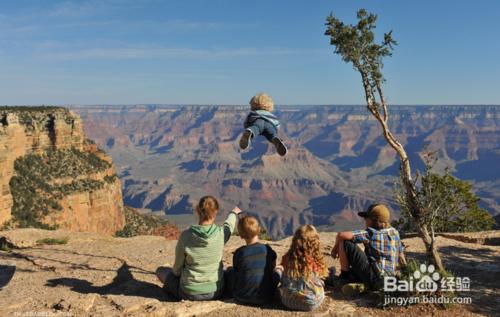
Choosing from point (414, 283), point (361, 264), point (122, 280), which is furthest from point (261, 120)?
point (122, 280)

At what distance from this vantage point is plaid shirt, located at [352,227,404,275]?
Result: 32.1ft

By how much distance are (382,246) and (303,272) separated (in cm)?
211

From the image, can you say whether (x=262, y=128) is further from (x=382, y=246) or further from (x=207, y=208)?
(x=382, y=246)

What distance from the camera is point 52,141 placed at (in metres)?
71.2

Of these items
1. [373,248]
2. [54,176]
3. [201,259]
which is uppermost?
[54,176]

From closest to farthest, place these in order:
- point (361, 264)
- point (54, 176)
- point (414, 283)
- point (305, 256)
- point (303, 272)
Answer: point (305, 256) < point (303, 272) < point (414, 283) < point (361, 264) < point (54, 176)

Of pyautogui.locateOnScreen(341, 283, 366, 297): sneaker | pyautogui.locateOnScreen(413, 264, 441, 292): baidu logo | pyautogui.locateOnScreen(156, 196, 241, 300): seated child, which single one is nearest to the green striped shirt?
pyautogui.locateOnScreen(156, 196, 241, 300): seated child

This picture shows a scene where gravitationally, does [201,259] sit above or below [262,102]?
below

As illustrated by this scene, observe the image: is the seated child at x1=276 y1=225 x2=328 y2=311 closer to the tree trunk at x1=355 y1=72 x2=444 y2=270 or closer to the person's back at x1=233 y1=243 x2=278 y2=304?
the person's back at x1=233 y1=243 x2=278 y2=304

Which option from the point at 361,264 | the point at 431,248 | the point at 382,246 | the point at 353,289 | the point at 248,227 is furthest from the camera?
the point at 431,248

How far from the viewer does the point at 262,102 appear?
10484 mm

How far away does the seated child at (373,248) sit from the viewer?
385 inches

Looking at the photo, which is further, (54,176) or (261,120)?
(54,176)

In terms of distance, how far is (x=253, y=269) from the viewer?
9.21 m
